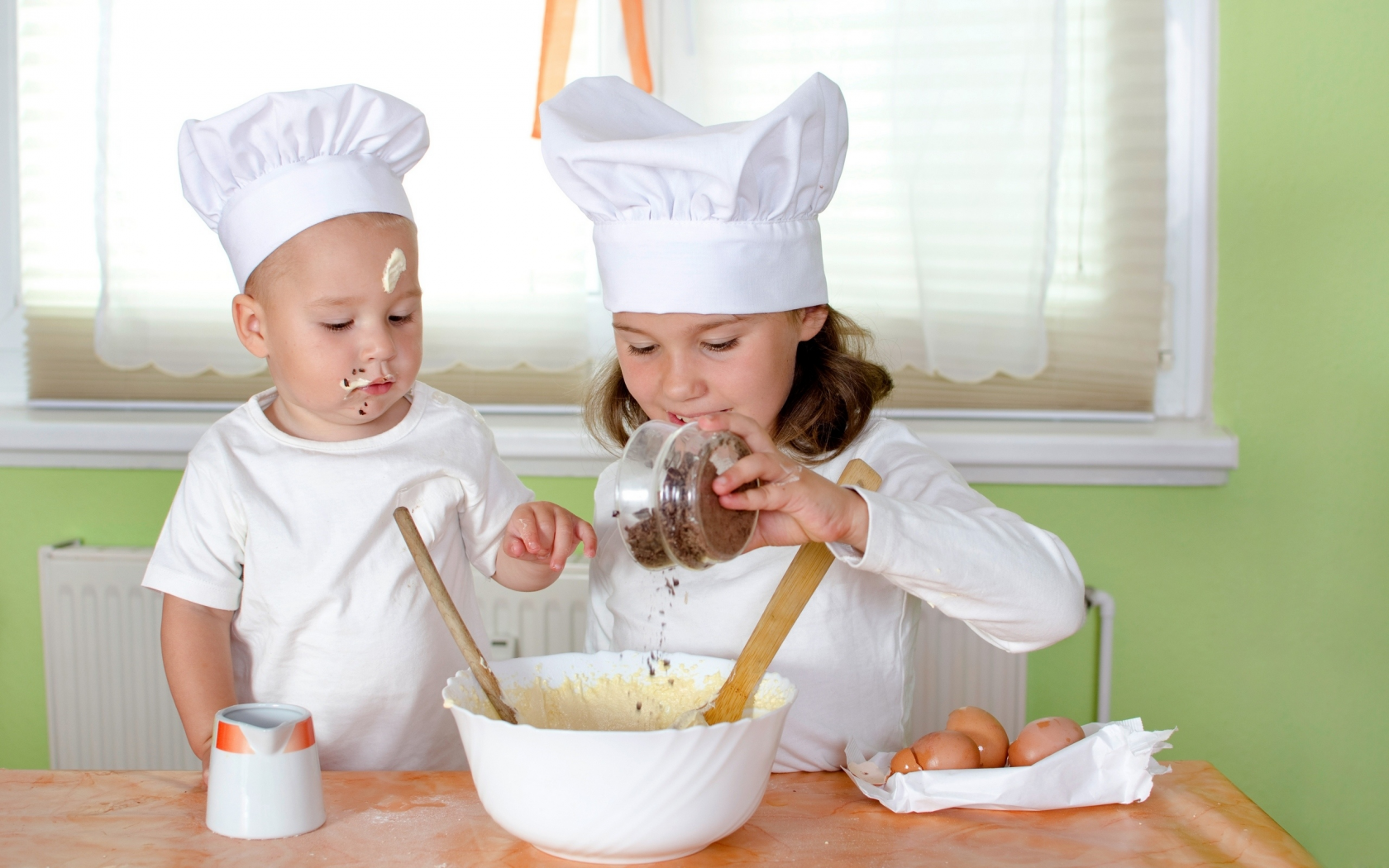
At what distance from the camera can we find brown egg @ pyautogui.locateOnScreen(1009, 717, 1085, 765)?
80 cm

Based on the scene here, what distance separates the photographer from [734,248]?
3.07ft

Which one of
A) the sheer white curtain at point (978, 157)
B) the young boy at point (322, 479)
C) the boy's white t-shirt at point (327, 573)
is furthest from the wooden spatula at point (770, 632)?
the sheer white curtain at point (978, 157)

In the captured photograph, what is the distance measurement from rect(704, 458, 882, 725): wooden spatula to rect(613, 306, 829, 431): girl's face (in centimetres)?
20

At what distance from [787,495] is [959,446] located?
87 centimetres

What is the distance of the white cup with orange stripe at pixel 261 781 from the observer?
715 millimetres

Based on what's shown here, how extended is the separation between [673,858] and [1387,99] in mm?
1401

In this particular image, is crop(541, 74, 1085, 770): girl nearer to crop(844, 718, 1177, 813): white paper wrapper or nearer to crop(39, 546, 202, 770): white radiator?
crop(844, 718, 1177, 813): white paper wrapper

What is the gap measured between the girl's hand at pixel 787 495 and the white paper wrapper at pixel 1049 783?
171 millimetres

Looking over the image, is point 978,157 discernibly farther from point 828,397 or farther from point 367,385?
point 367,385

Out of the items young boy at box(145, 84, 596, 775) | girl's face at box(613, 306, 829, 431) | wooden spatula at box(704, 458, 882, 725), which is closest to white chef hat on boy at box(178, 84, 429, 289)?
young boy at box(145, 84, 596, 775)

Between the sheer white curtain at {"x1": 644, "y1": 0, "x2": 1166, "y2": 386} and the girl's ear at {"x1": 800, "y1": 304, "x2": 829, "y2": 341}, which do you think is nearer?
the girl's ear at {"x1": 800, "y1": 304, "x2": 829, "y2": 341}

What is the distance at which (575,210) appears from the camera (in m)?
1.69

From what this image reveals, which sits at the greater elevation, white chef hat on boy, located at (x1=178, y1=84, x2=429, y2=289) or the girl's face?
white chef hat on boy, located at (x1=178, y1=84, x2=429, y2=289)

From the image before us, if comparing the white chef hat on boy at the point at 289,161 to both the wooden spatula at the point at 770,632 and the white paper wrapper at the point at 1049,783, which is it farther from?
the white paper wrapper at the point at 1049,783
